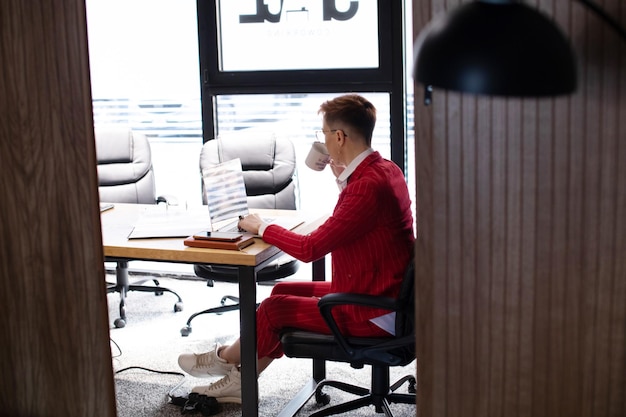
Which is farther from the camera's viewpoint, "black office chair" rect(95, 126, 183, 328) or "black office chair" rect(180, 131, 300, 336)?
"black office chair" rect(95, 126, 183, 328)

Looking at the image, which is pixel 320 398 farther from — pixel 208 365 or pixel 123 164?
pixel 123 164

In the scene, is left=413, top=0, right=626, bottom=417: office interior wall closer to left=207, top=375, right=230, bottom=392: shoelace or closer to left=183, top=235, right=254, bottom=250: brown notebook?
left=183, top=235, right=254, bottom=250: brown notebook

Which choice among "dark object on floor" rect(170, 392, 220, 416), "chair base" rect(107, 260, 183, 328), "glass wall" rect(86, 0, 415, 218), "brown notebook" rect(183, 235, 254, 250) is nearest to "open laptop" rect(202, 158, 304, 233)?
"brown notebook" rect(183, 235, 254, 250)

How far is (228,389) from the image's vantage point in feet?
11.2

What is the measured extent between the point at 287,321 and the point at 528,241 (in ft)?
4.22

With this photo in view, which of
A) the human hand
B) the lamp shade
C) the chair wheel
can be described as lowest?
the chair wheel

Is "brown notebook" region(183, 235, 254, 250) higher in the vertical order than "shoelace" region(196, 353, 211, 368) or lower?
higher

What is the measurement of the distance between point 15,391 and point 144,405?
45.2 inches

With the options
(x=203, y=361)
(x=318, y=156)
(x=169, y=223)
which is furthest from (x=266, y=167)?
(x=203, y=361)

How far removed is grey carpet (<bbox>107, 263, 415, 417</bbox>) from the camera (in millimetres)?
3531

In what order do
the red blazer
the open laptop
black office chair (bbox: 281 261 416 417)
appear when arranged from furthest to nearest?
the open laptop → the red blazer → black office chair (bbox: 281 261 416 417)

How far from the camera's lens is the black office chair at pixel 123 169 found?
186 inches

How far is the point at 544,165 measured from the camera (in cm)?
190

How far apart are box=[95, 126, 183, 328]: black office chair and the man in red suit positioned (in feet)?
5.93
